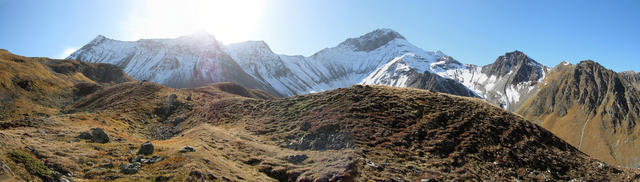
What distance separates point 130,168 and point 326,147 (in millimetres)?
13023

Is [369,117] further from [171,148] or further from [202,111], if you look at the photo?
[202,111]

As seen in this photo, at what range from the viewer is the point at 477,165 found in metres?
22.0

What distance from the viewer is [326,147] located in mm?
23797

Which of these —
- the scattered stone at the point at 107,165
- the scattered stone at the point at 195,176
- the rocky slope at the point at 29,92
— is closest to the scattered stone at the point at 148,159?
the scattered stone at the point at 107,165

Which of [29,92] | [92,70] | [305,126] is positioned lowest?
[29,92]

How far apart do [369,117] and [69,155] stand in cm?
2176

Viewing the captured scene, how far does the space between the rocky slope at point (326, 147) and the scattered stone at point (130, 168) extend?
2.2 inches

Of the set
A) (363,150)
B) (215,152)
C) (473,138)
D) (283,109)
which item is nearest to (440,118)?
(473,138)

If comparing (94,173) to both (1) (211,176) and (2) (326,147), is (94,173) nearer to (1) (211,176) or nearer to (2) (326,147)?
(1) (211,176)

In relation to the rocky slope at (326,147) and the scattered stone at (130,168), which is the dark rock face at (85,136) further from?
the scattered stone at (130,168)

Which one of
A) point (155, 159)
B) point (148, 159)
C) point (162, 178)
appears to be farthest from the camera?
point (155, 159)

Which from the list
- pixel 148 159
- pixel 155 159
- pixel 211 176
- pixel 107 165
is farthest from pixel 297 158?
pixel 107 165

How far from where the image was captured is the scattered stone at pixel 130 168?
1586 centimetres

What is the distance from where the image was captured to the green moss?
1298 cm
